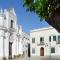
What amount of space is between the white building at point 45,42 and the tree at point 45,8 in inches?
1449

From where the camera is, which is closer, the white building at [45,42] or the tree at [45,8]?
the tree at [45,8]

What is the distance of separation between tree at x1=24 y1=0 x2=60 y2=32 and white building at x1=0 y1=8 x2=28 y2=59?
119 feet

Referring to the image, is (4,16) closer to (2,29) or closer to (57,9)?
(2,29)

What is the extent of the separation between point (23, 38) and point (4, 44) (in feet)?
26.4

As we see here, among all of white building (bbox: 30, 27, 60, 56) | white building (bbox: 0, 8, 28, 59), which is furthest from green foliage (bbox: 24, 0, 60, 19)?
white building (bbox: 30, 27, 60, 56)

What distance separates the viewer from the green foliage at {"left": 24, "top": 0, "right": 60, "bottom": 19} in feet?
13.4

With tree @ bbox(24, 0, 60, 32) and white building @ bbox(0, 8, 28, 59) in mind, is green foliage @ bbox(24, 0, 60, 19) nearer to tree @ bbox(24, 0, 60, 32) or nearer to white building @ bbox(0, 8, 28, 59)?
tree @ bbox(24, 0, 60, 32)

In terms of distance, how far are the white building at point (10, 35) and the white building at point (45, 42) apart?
300 cm

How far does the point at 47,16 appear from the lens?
14.5 ft

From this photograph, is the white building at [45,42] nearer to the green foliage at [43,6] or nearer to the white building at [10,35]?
the white building at [10,35]

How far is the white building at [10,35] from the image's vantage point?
A: 137 feet

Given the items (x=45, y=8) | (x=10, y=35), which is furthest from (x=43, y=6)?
(x=10, y=35)

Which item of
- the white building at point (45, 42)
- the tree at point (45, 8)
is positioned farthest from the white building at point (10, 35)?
the tree at point (45, 8)

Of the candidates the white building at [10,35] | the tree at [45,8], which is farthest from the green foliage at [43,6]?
the white building at [10,35]
